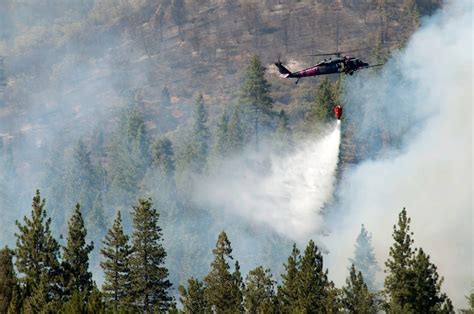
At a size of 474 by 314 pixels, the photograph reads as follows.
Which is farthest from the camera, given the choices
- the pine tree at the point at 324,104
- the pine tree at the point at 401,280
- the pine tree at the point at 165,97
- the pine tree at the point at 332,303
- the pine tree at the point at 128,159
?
the pine tree at the point at 165,97

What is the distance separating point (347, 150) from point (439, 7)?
3784 cm

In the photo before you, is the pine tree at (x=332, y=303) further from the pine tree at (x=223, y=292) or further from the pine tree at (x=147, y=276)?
the pine tree at (x=147, y=276)

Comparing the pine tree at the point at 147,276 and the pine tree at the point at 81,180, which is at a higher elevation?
the pine tree at the point at 81,180

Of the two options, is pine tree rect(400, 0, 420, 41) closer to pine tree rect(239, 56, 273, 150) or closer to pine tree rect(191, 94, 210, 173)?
pine tree rect(239, 56, 273, 150)

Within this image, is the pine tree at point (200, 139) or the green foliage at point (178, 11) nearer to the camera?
the pine tree at point (200, 139)

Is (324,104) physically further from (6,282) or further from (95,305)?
(95,305)

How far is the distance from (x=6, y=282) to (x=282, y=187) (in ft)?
174

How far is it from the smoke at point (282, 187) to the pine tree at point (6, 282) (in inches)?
1862

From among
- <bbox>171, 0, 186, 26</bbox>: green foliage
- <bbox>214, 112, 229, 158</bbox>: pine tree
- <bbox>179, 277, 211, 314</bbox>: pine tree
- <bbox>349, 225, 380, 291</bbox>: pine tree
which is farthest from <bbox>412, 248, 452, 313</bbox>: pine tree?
<bbox>171, 0, 186, 26</bbox>: green foliage

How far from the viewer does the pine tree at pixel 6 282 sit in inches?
2886

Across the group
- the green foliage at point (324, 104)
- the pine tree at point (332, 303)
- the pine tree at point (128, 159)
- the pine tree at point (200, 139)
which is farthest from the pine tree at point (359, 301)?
the pine tree at point (128, 159)

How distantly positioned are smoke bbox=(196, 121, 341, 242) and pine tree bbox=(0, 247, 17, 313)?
47.3 meters

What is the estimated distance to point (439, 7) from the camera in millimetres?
154500

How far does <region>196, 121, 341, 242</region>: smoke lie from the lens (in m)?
115
